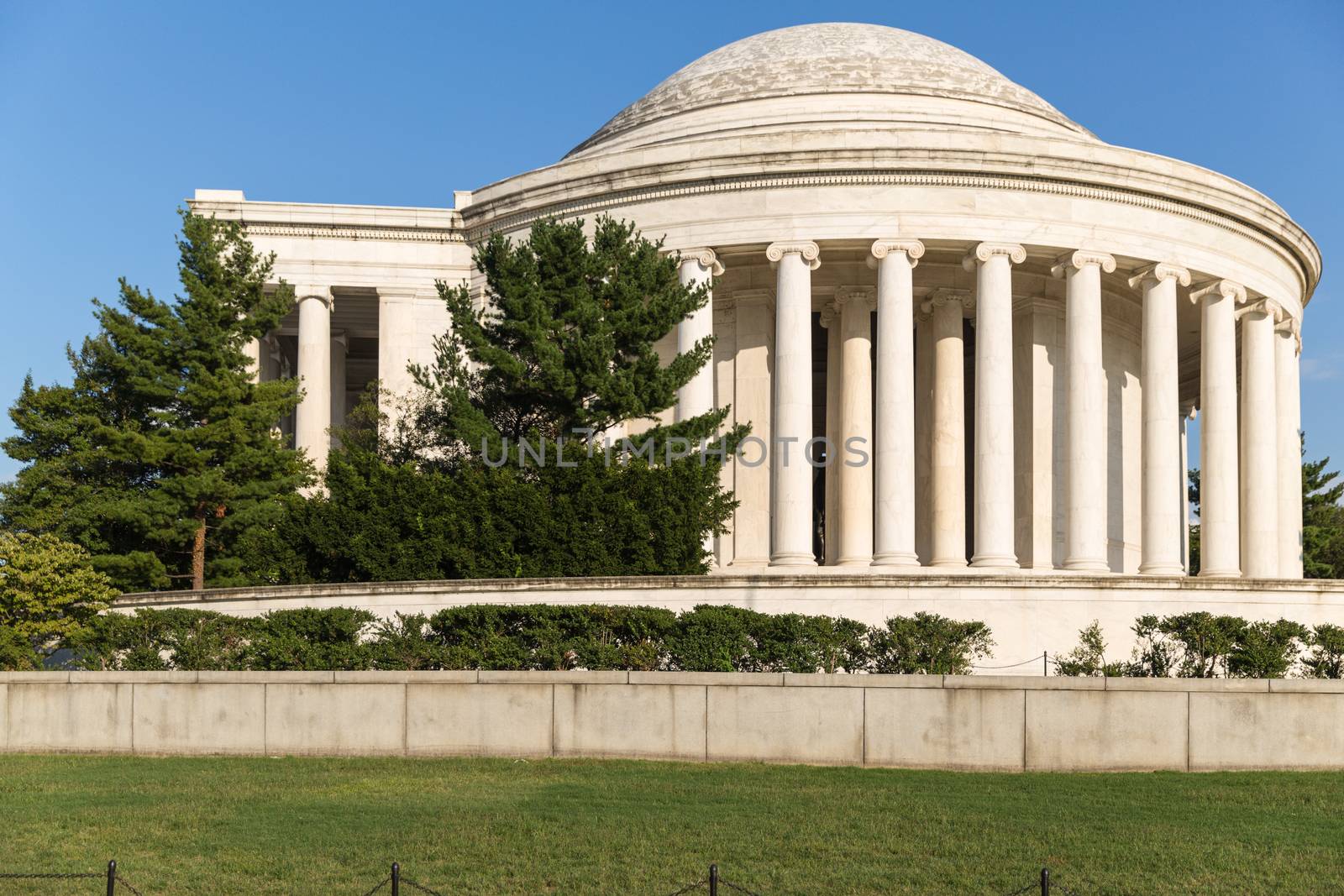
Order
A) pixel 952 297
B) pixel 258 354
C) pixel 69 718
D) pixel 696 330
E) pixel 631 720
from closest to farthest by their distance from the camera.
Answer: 1. pixel 631 720
2. pixel 69 718
3. pixel 696 330
4. pixel 952 297
5. pixel 258 354

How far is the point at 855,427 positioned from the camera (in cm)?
5569

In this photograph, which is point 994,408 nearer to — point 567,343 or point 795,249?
point 795,249

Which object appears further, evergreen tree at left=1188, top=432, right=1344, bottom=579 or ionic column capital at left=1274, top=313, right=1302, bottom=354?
evergreen tree at left=1188, top=432, right=1344, bottom=579

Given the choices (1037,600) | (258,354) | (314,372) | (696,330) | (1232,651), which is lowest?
(1232,651)

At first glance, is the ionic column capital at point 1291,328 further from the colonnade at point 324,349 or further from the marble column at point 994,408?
the colonnade at point 324,349

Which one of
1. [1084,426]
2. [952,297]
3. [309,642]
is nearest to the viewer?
[309,642]

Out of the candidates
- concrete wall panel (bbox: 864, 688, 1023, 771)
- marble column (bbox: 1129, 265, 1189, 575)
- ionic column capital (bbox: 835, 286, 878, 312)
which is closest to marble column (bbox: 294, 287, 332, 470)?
ionic column capital (bbox: 835, 286, 878, 312)

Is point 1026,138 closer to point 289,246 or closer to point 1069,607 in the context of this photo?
point 1069,607

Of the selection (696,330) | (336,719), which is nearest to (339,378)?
(696,330)

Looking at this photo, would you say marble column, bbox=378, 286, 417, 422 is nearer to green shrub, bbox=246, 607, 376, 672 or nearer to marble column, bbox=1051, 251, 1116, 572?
marble column, bbox=1051, 251, 1116, 572

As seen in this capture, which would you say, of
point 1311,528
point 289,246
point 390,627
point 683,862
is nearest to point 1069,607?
point 390,627

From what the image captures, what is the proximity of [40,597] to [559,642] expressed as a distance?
14.4m

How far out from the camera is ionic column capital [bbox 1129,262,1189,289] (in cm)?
5425

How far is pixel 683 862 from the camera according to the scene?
769 inches
